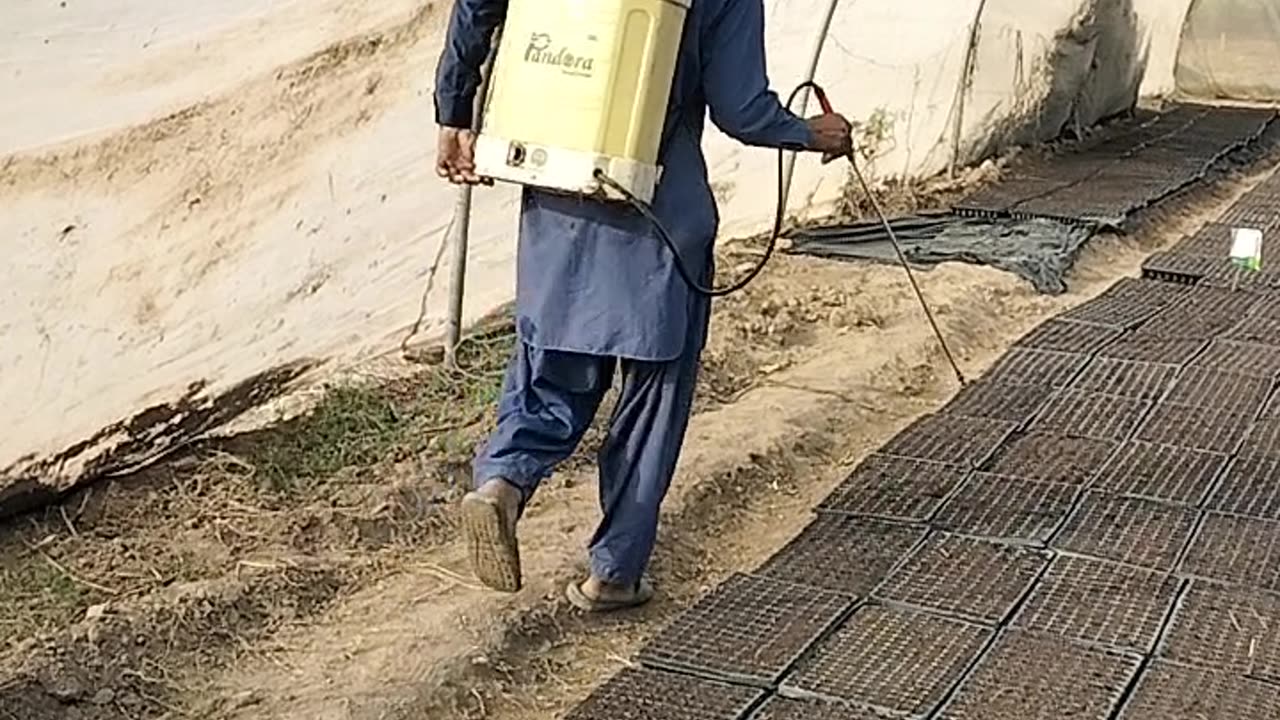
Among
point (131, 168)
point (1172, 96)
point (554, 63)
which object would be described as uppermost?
point (554, 63)

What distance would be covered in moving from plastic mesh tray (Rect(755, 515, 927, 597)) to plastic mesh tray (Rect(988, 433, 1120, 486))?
572mm

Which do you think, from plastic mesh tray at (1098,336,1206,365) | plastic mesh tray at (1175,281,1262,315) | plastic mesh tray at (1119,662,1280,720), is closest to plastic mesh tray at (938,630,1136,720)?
plastic mesh tray at (1119,662,1280,720)

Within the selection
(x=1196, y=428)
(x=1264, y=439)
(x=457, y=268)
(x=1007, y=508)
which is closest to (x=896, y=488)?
(x=1007, y=508)

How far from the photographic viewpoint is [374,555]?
4.18 metres

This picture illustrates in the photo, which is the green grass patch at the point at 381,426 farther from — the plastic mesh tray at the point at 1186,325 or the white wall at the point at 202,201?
the plastic mesh tray at the point at 1186,325

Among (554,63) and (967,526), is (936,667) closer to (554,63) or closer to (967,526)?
(967,526)

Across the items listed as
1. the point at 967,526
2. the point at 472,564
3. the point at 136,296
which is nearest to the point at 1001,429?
the point at 967,526

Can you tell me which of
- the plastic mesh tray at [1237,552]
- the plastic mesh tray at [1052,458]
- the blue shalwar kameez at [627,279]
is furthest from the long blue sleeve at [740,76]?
the plastic mesh tray at [1052,458]

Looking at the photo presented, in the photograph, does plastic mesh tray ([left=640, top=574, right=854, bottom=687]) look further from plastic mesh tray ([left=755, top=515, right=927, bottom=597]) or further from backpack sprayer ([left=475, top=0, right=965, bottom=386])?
backpack sprayer ([left=475, top=0, right=965, bottom=386])

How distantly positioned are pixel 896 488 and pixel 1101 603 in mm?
829

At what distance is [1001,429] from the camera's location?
5215mm

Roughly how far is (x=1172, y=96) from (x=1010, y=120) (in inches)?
155

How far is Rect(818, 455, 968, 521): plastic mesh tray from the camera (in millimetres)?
4539

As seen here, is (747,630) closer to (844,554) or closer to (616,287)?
(844,554)
